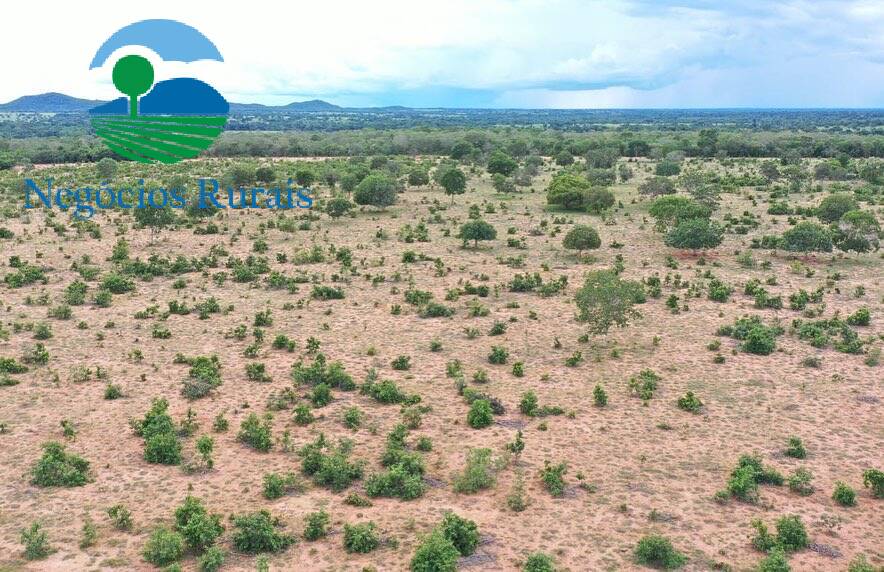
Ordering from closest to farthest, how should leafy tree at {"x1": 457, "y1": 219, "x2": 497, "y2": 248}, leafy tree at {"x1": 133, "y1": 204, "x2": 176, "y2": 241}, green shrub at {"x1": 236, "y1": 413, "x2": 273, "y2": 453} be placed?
green shrub at {"x1": 236, "y1": 413, "x2": 273, "y2": 453}
leafy tree at {"x1": 133, "y1": 204, "x2": 176, "y2": 241}
leafy tree at {"x1": 457, "y1": 219, "x2": 497, "y2": 248}

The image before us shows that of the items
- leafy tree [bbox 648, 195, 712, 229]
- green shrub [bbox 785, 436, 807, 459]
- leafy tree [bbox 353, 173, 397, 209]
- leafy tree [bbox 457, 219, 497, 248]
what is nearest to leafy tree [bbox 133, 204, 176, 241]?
leafy tree [bbox 353, 173, 397, 209]

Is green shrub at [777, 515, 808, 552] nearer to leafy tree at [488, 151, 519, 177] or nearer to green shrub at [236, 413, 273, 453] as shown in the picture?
green shrub at [236, 413, 273, 453]

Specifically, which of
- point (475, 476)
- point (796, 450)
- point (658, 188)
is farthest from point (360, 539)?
point (658, 188)

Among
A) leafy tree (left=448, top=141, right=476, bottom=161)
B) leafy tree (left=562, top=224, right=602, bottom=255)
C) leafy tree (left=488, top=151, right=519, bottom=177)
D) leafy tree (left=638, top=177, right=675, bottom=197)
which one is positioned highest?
leafy tree (left=448, top=141, right=476, bottom=161)

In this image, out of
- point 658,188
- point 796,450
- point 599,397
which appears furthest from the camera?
point 658,188

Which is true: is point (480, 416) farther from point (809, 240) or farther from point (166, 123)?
point (166, 123)

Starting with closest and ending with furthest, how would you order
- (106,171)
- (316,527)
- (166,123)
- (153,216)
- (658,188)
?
(316,527) → (153,216) → (658,188) → (106,171) → (166,123)

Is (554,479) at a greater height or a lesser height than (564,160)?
lesser
